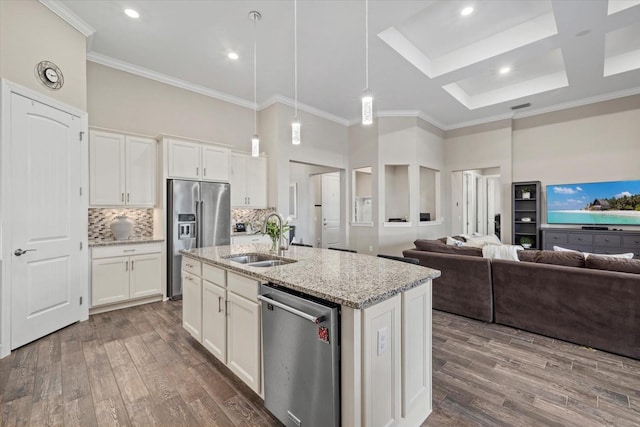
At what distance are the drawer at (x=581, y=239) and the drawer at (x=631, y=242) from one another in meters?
0.40

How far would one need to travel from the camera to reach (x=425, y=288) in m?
1.80

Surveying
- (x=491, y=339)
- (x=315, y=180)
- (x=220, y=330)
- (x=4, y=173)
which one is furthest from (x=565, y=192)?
(x=4, y=173)

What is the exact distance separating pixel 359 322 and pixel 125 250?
358 cm

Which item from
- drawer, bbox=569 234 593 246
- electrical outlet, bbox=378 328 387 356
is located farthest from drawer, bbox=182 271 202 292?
drawer, bbox=569 234 593 246

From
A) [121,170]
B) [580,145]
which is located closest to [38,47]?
[121,170]

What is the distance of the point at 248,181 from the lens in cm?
502

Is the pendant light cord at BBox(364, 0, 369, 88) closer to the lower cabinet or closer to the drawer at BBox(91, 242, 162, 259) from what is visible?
the lower cabinet

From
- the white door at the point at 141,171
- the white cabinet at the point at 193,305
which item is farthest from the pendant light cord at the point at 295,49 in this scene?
the white cabinet at the point at 193,305

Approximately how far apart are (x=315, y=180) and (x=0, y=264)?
6.38m

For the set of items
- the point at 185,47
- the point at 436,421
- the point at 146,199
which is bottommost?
the point at 436,421

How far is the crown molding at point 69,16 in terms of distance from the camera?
2.84 m

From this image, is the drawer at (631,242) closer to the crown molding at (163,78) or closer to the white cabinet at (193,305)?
the white cabinet at (193,305)

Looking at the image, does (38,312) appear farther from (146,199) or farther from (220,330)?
(220,330)

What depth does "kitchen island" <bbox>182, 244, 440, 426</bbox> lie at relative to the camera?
1339 millimetres
